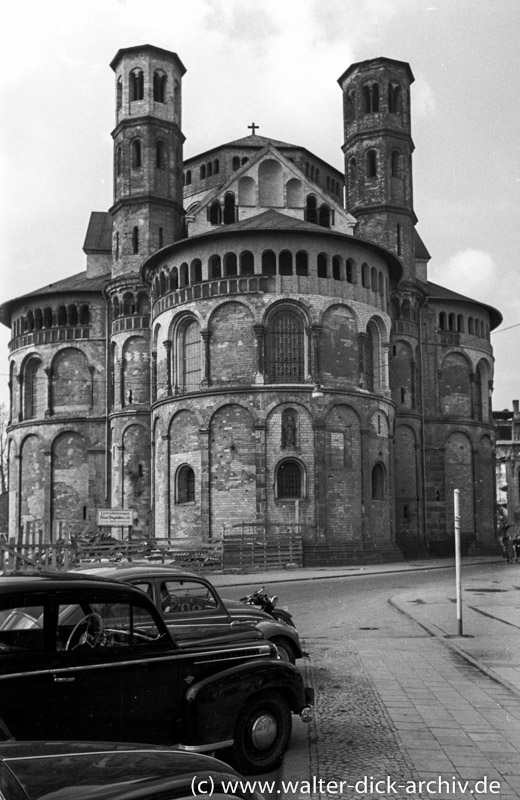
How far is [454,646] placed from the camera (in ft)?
44.6

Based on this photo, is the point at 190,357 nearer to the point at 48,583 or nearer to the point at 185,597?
the point at 185,597

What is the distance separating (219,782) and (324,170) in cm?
5652

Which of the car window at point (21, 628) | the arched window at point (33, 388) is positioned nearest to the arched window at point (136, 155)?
the arched window at point (33, 388)

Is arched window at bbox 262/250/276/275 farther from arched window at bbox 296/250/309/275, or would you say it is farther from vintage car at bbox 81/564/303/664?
vintage car at bbox 81/564/303/664

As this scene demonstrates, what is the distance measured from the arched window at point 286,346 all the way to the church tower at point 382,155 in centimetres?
1016

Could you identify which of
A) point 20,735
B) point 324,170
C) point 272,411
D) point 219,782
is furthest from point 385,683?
point 324,170

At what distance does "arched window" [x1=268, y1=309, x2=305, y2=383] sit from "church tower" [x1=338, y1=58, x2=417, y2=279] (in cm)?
1016

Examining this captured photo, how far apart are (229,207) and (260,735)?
41.0 metres

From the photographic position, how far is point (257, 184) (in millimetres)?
46062

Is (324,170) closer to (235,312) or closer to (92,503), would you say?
(235,312)

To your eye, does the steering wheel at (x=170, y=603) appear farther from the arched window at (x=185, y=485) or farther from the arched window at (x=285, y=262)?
the arched window at (x=285, y=262)

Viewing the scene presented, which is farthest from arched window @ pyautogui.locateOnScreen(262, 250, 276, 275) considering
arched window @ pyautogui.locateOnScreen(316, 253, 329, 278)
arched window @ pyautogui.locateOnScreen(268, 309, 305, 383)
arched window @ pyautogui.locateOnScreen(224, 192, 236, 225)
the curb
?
the curb

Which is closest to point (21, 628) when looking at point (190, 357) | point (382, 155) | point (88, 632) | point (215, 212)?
point (88, 632)

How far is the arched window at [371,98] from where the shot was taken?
163 feet
